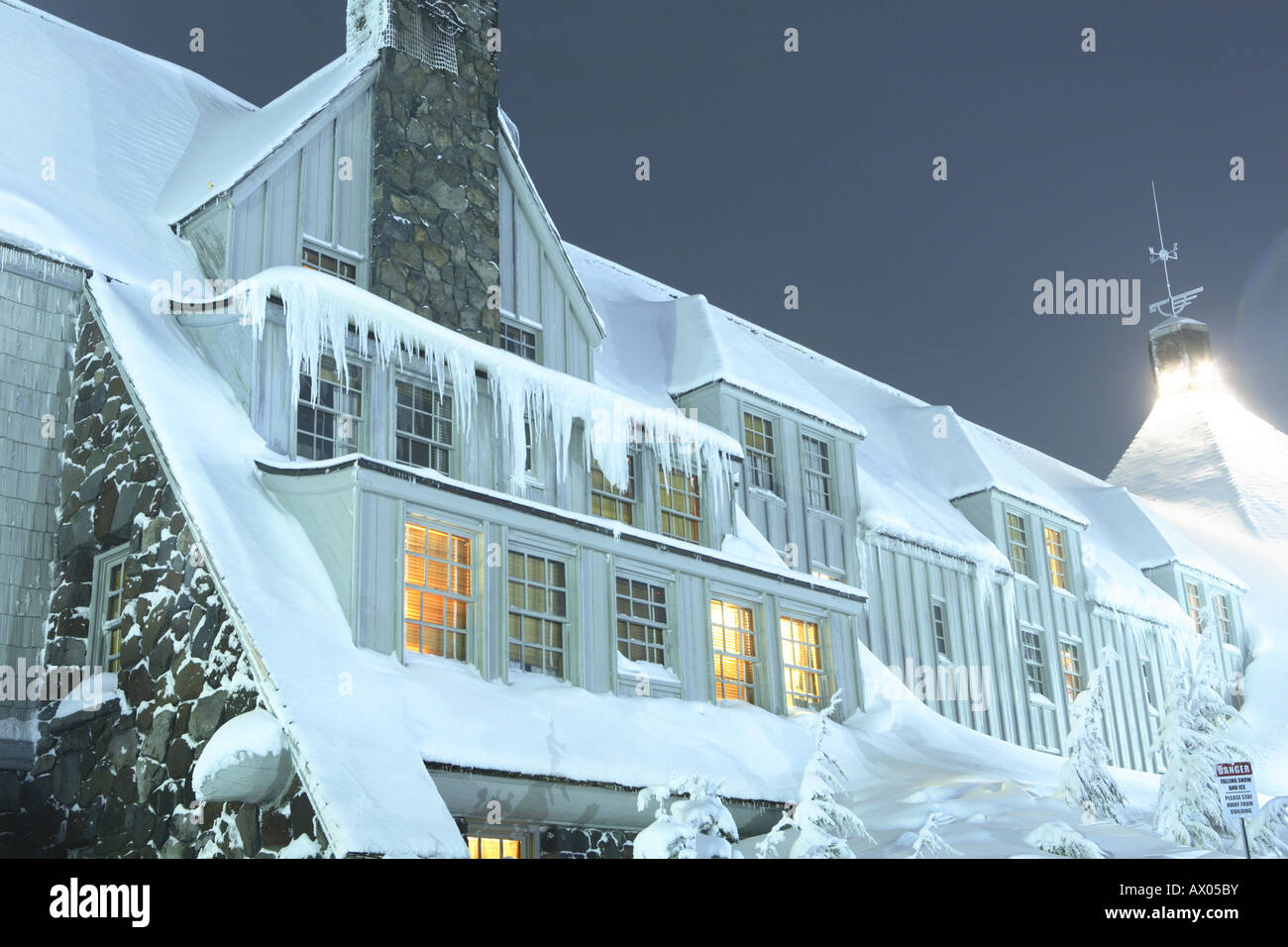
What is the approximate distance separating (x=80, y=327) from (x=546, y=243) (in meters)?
6.60

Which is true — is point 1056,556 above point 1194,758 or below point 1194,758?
above

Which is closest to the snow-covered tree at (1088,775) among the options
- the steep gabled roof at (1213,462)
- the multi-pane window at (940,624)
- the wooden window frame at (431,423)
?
the wooden window frame at (431,423)

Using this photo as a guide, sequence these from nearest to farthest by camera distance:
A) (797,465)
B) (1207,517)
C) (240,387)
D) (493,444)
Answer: (240,387)
(493,444)
(797,465)
(1207,517)

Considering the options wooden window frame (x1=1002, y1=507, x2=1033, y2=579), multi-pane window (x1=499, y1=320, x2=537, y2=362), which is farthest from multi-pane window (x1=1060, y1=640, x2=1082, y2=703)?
multi-pane window (x1=499, y1=320, x2=537, y2=362)

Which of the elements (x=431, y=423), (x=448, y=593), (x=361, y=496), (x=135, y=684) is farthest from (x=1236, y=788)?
(x=135, y=684)

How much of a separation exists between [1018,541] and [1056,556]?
1348mm

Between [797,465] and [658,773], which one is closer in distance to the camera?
[658,773]

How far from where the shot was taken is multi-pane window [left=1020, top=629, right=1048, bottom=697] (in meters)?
25.8

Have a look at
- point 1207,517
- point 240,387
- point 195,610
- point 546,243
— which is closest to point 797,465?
point 546,243

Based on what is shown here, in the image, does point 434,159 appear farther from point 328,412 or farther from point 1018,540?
point 1018,540

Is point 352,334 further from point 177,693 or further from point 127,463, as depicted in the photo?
point 177,693

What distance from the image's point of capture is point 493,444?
15531 mm

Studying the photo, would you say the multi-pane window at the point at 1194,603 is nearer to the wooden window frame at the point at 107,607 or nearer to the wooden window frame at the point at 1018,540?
the wooden window frame at the point at 1018,540

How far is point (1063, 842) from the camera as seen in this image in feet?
39.8
